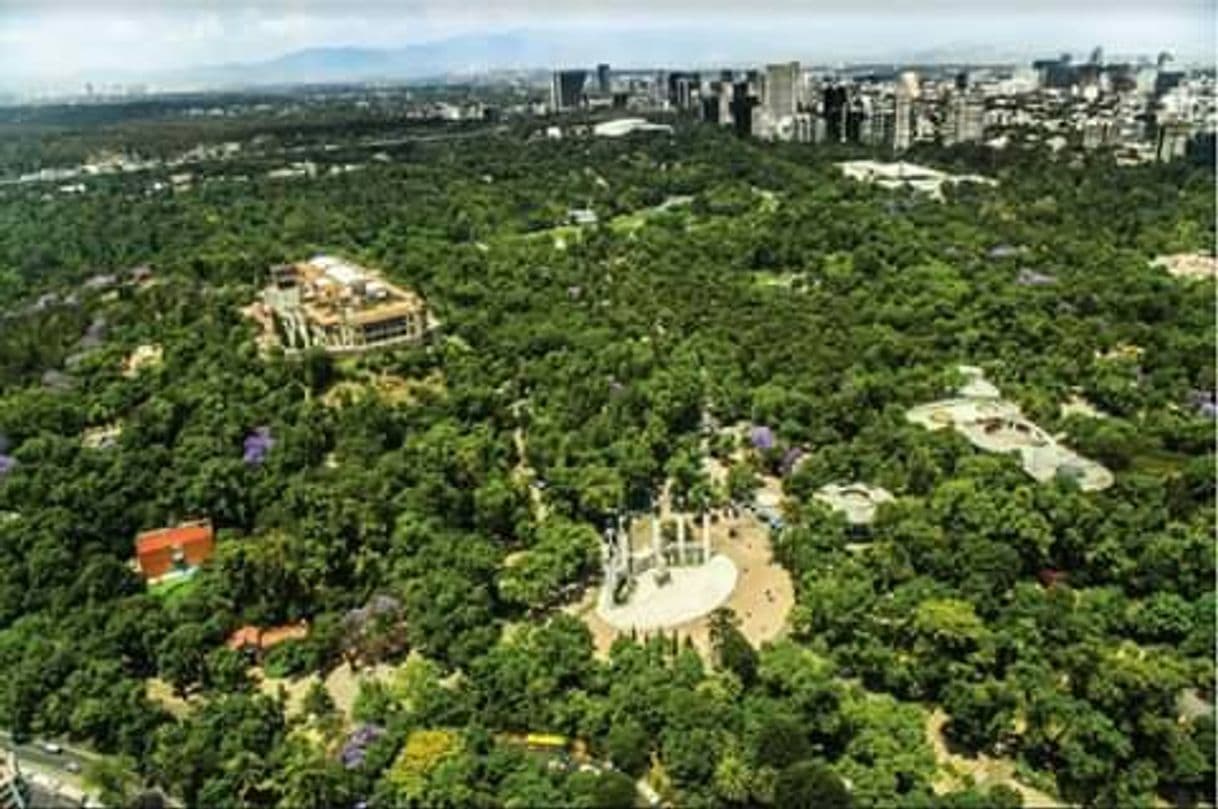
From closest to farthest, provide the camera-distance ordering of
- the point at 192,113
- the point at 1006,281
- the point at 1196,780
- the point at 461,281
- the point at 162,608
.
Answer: the point at 1196,780 < the point at 162,608 < the point at 1006,281 < the point at 461,281 < the point at 192,113

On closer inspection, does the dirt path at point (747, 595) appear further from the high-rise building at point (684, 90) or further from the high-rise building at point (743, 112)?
the high-rise building at point (684, 90)

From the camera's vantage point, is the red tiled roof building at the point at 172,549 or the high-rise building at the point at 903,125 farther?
the high-rise building at the point at 903,125

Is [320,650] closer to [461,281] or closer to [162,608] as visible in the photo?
[162,608]

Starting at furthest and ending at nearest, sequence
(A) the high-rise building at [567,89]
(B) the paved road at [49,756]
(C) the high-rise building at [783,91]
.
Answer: (A) the high-rise building at [567,89] → (C) the high-rise building at [783,91] → (B) the paved road at [49,756]

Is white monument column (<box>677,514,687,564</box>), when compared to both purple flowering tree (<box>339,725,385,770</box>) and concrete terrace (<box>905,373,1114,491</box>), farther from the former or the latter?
concrete terrace (<box>905,373,1114,491</box>)

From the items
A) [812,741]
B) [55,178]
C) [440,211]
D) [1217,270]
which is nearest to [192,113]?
[55,178]

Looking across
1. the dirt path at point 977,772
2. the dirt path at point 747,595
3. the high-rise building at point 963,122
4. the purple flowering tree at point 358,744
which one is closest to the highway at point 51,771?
the purple flowering tree at point 358,744

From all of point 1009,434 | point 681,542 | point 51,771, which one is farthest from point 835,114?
point 51,771
